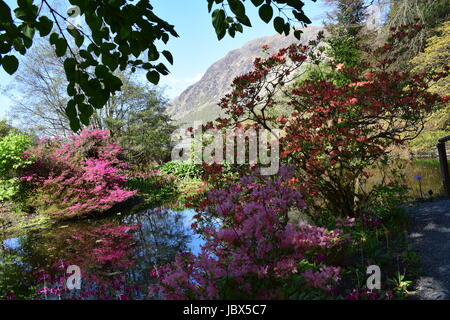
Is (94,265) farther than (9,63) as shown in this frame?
Yes

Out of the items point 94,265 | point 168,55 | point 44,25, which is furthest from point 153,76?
point 94,265

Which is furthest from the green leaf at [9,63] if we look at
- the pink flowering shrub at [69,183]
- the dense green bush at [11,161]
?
the dense green bush at [11,161]

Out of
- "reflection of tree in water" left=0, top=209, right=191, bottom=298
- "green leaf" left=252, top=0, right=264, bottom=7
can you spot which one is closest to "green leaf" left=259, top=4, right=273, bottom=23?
"green leaf" left=252, top=0, right=264, bottom=7

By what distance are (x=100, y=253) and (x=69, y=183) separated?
13.6ft

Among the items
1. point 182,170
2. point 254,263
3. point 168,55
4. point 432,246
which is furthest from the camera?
point 182,170

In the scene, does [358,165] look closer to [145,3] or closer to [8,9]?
[145,3]

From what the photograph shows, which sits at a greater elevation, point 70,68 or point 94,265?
point 70,68

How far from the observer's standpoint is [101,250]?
189 inches

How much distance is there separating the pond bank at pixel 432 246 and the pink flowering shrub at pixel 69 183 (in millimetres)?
7022

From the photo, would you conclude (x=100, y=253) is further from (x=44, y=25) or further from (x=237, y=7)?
(x=237, y=7)

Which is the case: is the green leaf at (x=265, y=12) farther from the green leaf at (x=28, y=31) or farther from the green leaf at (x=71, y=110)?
the green leaf at (x=28, y=31)

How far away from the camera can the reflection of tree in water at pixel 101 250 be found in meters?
3.76

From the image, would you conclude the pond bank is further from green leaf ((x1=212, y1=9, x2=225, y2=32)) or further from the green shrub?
the green shrub
